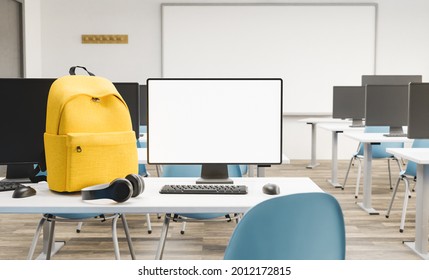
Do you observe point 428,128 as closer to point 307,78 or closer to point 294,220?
point 294,220

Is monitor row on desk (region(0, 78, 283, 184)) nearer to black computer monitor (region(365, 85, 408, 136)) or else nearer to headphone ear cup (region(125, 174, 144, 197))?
headphone ear cup (region(125, 174, 144, 197))

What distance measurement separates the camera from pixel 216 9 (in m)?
7.32

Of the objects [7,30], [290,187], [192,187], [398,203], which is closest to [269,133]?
[290,187]

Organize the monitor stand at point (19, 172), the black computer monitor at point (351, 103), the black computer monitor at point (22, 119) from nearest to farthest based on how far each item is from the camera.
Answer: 1. the black computer monitor at point (22, 119)
2. the monitor stand at point (19, 172)
3. the black computer monitor at point (351, 103)

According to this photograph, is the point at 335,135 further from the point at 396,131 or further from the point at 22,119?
the point at 22,119

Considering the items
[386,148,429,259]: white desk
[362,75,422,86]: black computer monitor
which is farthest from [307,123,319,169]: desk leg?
[386,148,429,259]: white desk

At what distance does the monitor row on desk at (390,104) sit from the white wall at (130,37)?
7.03ft

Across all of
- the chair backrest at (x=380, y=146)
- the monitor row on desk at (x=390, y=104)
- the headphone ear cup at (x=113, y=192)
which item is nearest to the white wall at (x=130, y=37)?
the monitor row on desk at (x=390, y=104)

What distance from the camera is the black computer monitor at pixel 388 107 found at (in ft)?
14.1

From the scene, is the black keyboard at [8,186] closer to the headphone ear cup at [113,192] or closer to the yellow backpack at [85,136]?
the yellow backpack at [85,136]

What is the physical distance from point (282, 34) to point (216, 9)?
1039mm

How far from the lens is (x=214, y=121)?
2086mm

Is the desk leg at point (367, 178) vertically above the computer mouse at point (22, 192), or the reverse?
the computer mouse at point (22, 192)
